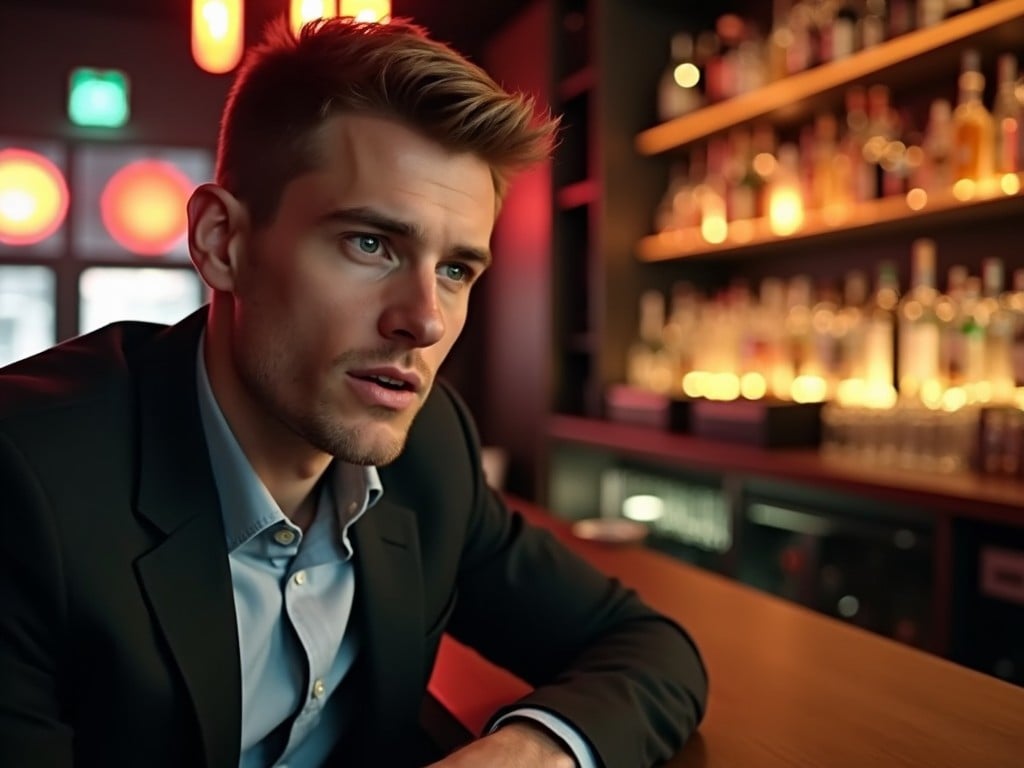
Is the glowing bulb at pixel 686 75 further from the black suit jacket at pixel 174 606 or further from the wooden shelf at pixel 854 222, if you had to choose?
the black suit jacket at pixel 174 606

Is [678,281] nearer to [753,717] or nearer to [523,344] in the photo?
[523,344]

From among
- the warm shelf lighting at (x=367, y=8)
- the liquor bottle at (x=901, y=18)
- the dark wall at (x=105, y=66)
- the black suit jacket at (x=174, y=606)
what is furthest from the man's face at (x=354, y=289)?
the dark wall at (x=105, y=66)

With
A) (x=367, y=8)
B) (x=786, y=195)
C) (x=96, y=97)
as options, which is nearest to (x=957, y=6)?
(x=786, y=195)

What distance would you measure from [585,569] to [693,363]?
226 cm

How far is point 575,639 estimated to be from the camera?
3.42ft

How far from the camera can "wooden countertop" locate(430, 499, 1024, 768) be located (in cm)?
81

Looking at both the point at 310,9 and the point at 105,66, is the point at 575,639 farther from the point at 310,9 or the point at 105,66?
the point at 105,66

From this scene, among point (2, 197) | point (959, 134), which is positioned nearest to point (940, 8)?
point (959, 134)

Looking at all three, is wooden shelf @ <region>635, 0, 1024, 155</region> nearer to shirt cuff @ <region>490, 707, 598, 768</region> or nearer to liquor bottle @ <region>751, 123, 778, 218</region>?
liquor bottle @ <region>751, 123, 778, 218</region>

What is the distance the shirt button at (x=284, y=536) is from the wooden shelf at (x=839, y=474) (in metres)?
1.35

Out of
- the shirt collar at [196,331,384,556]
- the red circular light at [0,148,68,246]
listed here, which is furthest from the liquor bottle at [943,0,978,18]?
the red circular light at [0,148,68,246]

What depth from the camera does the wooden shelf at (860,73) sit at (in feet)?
7.14

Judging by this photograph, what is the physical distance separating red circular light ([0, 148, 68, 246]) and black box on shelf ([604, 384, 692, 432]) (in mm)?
2904

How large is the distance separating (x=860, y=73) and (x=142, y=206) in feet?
11.4
